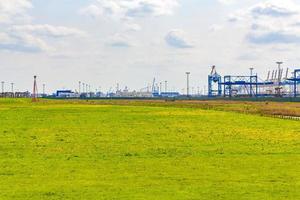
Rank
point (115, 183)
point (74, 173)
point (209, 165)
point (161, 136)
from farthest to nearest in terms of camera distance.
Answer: point (161, 136) < point (209, 165) < point (74, 173) < point (115, 183)

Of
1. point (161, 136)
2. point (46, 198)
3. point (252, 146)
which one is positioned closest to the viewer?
point (46, 198)

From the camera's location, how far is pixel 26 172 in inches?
895

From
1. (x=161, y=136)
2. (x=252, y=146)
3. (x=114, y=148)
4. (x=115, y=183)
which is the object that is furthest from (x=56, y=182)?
(x=161, y=136)

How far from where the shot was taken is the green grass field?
1853cm

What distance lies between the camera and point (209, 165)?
25359mm

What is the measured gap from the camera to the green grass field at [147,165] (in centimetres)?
1853

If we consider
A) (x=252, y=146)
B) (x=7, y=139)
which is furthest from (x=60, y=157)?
(x=252, y=146)

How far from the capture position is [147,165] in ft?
82.9

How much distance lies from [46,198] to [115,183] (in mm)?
3393

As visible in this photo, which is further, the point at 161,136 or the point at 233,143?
the point at 161,136

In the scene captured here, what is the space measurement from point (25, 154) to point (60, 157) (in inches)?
87.2

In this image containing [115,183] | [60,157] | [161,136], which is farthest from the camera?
[161,136]

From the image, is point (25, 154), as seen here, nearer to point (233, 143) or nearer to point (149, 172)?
point (149, 172)

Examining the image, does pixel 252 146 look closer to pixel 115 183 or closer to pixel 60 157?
pixel 60 157
